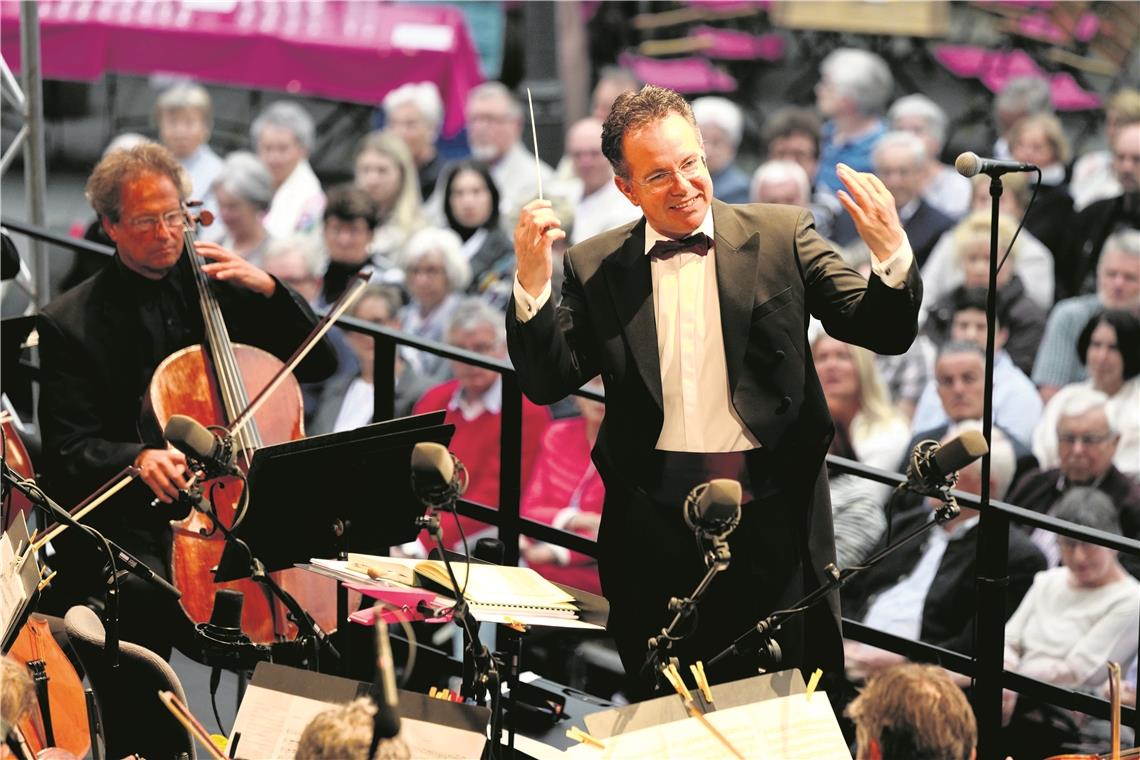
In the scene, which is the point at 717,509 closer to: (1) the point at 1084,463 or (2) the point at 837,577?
(2) the point at 837,577

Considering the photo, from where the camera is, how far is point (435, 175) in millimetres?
9195

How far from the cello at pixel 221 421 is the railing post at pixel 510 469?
45 centimetres

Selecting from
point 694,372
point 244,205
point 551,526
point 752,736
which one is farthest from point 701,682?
point 244,205

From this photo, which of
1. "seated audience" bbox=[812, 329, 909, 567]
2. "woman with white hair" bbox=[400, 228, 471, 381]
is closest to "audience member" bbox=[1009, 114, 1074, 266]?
"seated audience" bbox=[812, 329, 909, 567]

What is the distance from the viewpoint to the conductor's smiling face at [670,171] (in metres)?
3.02

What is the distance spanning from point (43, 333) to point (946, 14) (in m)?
8.64

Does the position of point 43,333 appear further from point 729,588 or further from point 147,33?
point 147,33

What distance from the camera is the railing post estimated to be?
403 centimetres

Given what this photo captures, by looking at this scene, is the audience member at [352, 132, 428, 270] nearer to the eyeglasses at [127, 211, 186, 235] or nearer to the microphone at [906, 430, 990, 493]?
the eyeglasses at [127, 211, 186, 235]

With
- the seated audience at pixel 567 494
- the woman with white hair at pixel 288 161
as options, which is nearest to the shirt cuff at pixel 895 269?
the seated audience at pixel 567 494

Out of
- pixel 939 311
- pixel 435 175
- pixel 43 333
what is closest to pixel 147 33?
pixel 435 175

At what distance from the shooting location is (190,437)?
285 cm

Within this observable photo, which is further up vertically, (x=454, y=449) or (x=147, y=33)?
(x=147, y=33)

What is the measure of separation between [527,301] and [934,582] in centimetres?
237
